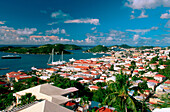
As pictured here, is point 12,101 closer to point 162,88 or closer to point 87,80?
point 87,80

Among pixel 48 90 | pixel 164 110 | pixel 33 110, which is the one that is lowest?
pixel 48 90

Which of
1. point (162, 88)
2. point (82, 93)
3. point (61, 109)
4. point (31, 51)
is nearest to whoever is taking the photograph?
point (61, 109)

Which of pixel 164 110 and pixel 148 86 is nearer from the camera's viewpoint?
pixel 164 110

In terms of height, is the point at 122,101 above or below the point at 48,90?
above

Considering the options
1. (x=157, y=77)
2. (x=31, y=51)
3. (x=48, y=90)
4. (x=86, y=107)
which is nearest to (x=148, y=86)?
(x=157, y=77)

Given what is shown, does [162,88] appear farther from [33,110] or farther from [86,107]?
[33,110]

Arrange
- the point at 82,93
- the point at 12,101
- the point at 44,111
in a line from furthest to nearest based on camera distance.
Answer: the point at 82,93 → the point at 12,101 → the point at 44,111

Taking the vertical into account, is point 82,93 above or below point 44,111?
below

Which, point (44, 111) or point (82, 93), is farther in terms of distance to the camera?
point (82, 93)

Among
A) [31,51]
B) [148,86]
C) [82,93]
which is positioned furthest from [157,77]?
[31,51]
